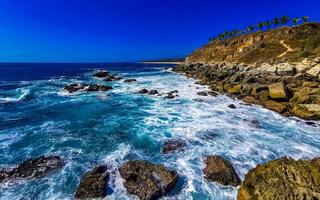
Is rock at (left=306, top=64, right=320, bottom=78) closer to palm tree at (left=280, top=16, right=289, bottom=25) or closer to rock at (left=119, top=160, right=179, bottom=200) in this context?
rock at (left=119, top=160, right=179, bottom=200)

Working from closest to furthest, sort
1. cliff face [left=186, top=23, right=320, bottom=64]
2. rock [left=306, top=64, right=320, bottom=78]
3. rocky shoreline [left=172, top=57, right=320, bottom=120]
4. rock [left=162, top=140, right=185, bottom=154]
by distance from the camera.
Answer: rock [left=162, top=140, right=185, bottom=154]
rocky shoreline [left=172, top=57, right=320, bottom=120]
rock [left=306, top=64, right=320, bottom=78]
cliff face [left=186, top=23, right=320, bottom=64]

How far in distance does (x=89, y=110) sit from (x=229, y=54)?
2777 inches

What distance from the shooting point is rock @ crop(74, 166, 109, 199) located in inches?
398

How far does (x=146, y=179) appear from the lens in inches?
427

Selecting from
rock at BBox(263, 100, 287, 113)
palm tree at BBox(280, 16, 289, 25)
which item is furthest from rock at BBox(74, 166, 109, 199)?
palm tree at BBox(280, 16, 289, 25)

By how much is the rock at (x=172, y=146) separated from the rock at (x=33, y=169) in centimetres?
657

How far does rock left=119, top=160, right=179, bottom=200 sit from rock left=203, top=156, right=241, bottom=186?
6.26ft

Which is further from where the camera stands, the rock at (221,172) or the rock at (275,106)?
the rock at (275,106)

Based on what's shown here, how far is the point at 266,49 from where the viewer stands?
69.1 metres

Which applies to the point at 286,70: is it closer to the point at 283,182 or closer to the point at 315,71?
the point at 315,71

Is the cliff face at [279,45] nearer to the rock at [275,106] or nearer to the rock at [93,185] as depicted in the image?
the rock at [275,106]

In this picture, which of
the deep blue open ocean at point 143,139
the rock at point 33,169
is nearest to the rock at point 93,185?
the deep blue open ocean at point 143,139

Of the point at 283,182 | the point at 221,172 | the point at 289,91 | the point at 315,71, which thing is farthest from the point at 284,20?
the point at 283,182

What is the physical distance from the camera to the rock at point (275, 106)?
23.6 metres
